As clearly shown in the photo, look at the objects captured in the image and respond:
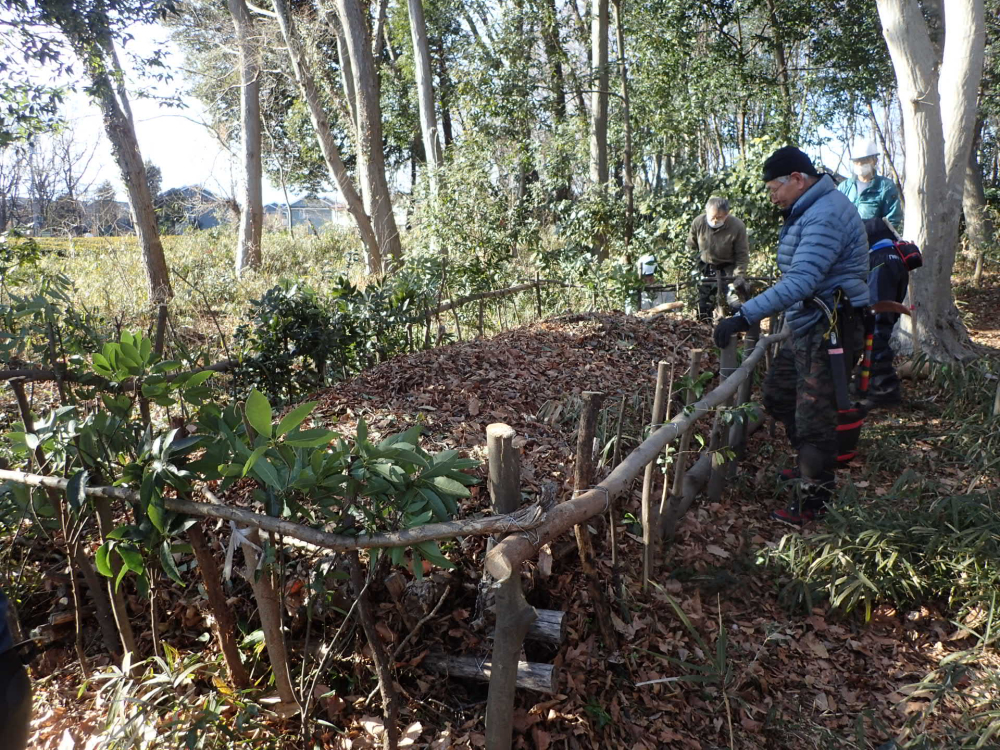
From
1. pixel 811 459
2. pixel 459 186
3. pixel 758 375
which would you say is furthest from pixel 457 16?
pixel 811 459

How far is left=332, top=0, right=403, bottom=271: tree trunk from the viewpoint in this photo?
11.4 metres

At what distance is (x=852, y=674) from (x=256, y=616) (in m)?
2.53

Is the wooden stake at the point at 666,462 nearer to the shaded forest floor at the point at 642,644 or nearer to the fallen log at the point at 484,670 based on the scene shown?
the shaded forest floor at the point at 642,644

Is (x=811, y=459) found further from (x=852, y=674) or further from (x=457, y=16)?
(x=457, y=16)

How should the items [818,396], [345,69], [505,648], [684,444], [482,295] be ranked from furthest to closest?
1. [345,69]
2. [482,295]
3. [818,396]
4. [684,444]
5. [505,648]

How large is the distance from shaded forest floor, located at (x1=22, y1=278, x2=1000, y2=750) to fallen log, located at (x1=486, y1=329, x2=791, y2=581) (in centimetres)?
36

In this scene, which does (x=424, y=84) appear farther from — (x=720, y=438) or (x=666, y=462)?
(x=666, y=462)

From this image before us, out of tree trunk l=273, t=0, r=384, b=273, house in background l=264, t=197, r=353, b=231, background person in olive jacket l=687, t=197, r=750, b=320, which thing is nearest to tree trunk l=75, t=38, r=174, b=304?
tree trunk l=273, t=0, r=384, b=273

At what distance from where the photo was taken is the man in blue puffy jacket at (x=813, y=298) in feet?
11.3

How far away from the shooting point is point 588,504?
7.34ft

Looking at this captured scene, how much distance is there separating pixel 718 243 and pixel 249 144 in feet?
36.4

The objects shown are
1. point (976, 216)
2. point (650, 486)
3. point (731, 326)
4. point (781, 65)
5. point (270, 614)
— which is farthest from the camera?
point (781, 65)

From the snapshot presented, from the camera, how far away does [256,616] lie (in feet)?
8.63

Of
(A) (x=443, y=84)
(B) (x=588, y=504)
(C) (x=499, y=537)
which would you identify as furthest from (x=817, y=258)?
(A) (x=443, y=84)
